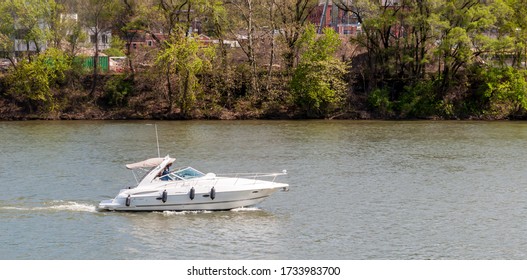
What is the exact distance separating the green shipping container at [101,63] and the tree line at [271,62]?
1447 mm

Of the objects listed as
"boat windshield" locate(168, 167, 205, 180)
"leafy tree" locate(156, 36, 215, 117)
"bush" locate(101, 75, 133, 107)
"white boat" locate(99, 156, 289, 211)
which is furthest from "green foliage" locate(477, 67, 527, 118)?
"boat windshield" locate(168, 167, 205, 180)

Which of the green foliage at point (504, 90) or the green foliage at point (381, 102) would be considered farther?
the green foliage at point (381, 102)

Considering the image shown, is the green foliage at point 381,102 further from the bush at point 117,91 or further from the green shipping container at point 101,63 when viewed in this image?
the green shipping container at point 101,63

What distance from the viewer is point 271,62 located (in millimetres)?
100438

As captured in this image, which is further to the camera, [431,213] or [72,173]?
[72,173]

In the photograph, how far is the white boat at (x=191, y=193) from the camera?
145 feet

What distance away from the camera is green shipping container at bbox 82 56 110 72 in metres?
107

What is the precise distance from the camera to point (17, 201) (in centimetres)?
4812

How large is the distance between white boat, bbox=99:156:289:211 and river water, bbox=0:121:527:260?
59cm

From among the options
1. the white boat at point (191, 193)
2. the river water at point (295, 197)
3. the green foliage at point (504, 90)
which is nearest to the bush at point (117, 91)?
the river water at point (295, 197)

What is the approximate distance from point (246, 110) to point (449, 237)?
59.9m

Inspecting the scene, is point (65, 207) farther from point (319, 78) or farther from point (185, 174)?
point (319, 78)

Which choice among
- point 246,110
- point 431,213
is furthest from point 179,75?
point 431,213
